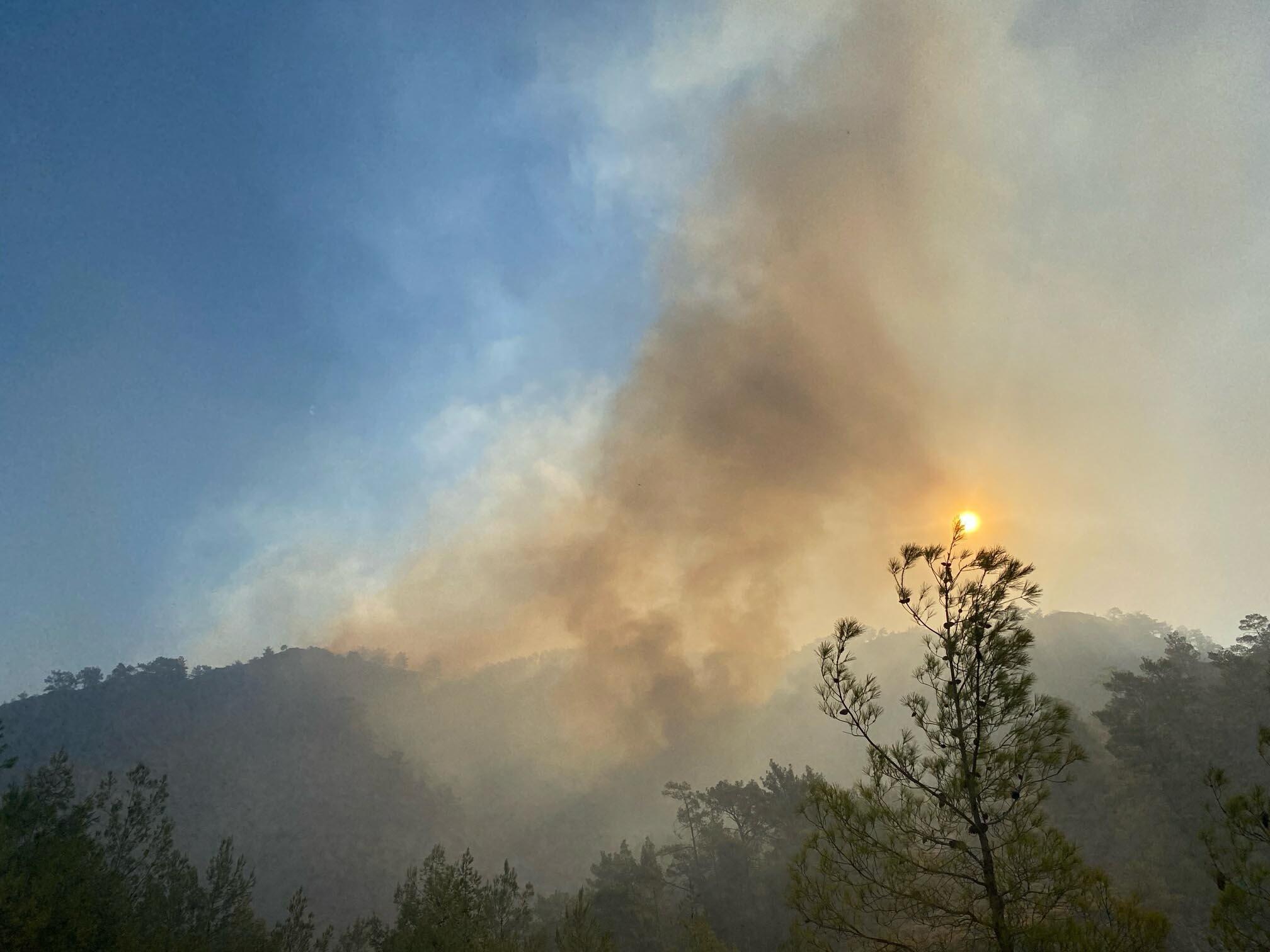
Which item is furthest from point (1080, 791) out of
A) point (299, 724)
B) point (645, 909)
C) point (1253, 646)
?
point (299, 724)

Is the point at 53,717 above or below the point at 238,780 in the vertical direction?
above

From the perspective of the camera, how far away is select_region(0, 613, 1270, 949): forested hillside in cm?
4009

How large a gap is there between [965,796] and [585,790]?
18373cm

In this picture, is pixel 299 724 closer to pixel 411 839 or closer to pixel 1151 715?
pixel 411 839

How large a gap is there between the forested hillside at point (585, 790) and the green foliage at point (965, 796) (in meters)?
1.88

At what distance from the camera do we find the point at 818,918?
382 inches

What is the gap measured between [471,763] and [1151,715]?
19654 centimetres

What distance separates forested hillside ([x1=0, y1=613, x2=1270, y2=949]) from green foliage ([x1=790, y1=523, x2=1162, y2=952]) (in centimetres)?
188

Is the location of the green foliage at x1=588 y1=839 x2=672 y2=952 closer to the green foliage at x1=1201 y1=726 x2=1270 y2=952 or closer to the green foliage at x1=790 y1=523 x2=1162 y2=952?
the green foliage at x1=790 y1=523 x2=1162 y2=952

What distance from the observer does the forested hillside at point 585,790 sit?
40.1 meters

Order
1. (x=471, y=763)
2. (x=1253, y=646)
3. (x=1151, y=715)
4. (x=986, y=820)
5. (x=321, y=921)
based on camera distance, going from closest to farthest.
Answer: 1. (x=986, y=820)
2. (x=1151, y=715)
3. (x=1253, y=646)
4. (x=321, y=921)
5. (x=471, y=763)

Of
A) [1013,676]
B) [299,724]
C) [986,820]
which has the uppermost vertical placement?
[299,724]

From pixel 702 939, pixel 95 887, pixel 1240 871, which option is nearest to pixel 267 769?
pixel 95 887

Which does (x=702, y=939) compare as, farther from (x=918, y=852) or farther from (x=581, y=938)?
(x=918, y=852)
